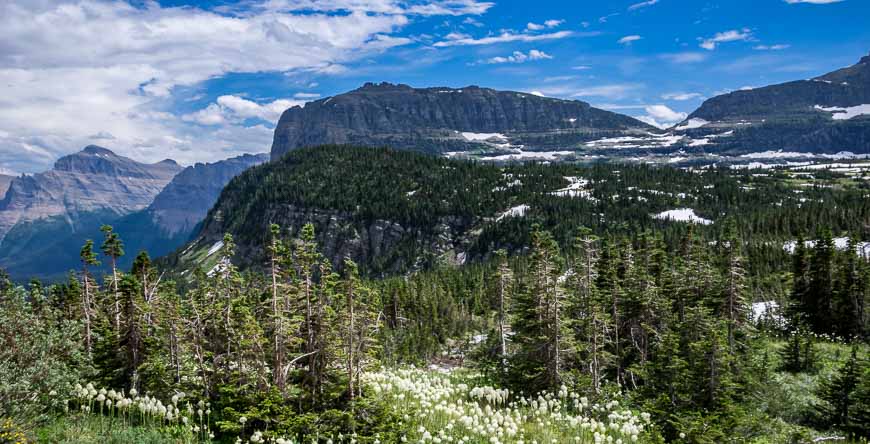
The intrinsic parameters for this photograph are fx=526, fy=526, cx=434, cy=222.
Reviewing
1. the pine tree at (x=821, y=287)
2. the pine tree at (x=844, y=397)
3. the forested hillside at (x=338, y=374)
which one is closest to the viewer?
the forested hillside at (x=338, y=374)

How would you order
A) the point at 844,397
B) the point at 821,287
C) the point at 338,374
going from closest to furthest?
the point at 338,374 < the point at 844,397 < the point at 821,287

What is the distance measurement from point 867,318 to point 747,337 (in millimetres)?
23668

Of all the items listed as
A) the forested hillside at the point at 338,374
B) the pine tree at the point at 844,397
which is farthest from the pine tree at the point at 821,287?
the pine tree at the point at 844,397

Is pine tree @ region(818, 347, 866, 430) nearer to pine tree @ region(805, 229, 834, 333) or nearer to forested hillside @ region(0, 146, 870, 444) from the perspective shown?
forested hillside @ region(0, 146, 870, 444)

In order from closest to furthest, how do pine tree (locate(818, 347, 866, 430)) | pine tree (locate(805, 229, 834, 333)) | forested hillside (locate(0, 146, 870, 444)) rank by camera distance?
forested hillside (locate(0, 146, 870, 444)) < pine tree (locate(818, 347, 866, 430)) < pine tree (locate(805, 229, 834, 333))

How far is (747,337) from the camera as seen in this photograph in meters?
36.8

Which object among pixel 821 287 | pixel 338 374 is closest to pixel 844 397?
pixel 338 374

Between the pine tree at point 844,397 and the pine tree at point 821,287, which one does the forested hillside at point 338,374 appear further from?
the pine tree at point 821,287

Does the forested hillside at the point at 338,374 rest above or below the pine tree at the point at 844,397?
above

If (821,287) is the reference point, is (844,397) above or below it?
above

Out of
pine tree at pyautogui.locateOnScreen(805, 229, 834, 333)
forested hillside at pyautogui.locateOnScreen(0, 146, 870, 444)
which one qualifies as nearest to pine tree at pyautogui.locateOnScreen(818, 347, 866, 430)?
forested hillside at pyautogui.locateOnScreen(0, 146, 870, 444)

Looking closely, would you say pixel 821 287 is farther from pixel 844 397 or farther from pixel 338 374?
pixel 338 374

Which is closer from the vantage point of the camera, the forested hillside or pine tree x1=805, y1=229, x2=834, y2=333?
the forested hillside

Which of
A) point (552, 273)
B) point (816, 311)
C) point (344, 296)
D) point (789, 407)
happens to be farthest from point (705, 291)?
point (344, 296)
